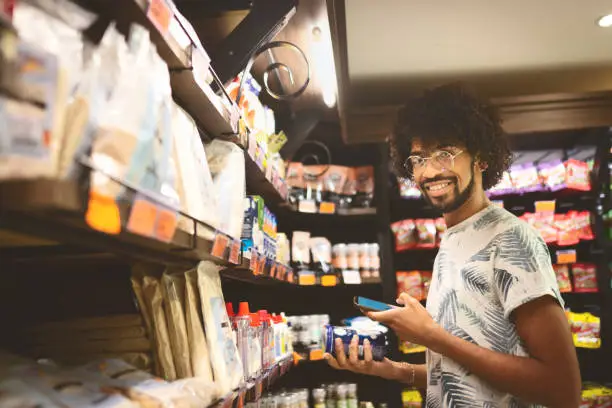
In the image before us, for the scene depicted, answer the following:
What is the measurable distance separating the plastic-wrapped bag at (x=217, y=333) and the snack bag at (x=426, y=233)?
2.70 metres

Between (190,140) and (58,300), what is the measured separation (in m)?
0.56

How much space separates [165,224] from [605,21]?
347 cm

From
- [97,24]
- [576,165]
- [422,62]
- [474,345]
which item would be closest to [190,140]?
[97,24]

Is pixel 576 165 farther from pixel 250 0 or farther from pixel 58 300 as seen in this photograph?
pixel 58 300

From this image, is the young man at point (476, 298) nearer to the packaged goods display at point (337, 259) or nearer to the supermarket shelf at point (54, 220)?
the supermarket shelf at point (54, 220)

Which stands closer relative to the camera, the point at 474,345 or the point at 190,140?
the point at 190,140

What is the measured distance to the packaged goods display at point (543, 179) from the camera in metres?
3.94

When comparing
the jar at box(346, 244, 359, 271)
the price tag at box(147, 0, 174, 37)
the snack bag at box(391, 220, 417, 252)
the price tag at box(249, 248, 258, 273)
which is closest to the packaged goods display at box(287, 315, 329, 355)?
the jar at box(346, 244, 359, 271)

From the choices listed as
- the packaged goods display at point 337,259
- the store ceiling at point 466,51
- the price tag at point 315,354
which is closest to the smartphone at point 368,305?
the store ceiling at point 466,51

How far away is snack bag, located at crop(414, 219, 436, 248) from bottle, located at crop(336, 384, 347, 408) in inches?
47.2

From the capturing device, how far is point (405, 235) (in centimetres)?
397

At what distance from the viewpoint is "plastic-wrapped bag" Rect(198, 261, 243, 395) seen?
1.28 m

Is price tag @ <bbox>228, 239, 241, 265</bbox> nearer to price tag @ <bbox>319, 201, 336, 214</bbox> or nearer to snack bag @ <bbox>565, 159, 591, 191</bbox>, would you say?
price tag @ <bbox>319, 201, 336, 214</bbox>

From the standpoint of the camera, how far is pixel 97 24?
3.66 feet
